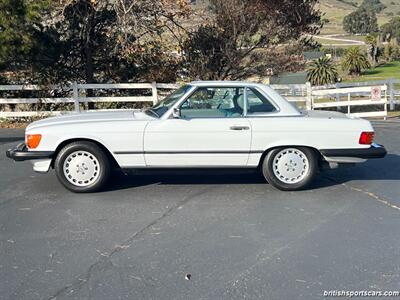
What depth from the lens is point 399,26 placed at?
Result: 10712cm

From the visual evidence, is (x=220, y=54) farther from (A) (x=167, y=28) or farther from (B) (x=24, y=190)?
(B) (x=24, y=190)

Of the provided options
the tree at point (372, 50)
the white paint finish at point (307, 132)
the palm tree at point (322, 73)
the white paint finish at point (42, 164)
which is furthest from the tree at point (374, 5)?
the white paint finish at point (42, 164)

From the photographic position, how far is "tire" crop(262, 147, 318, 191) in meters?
6.03

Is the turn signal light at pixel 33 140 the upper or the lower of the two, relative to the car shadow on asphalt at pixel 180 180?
upper

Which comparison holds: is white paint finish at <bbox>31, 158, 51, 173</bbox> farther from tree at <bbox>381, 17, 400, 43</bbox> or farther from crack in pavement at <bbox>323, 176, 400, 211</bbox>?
tree at <bbox>381, 17, 400, 43</bbox>

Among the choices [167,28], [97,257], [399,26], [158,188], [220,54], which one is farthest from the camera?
[399,26]

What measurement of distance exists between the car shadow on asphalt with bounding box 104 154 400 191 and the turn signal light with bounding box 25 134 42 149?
1027mm

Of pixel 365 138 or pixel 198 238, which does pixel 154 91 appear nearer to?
pixel 365 138

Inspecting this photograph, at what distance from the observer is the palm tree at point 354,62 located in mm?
69250

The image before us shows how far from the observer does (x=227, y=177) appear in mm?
6797

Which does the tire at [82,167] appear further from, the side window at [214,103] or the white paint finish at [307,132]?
the white paint finish at [307,132]

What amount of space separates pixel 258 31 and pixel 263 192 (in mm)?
9974

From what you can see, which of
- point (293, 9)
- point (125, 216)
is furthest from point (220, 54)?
point (125, 216)

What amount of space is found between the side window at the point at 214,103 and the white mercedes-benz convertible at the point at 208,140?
0.01m
